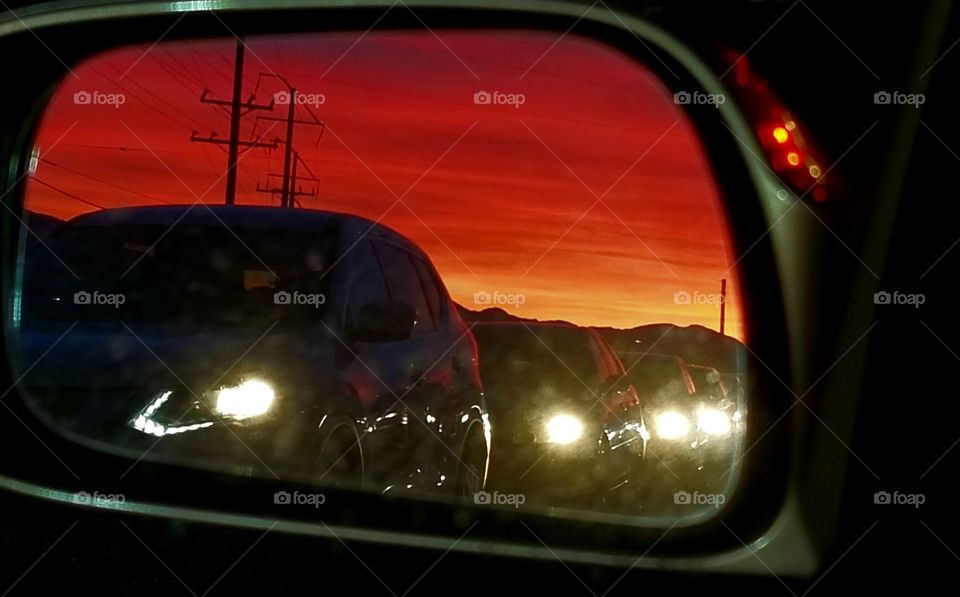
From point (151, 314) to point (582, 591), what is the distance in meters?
1.52

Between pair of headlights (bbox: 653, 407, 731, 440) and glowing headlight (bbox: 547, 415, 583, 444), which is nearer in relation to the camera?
pair of headlights (bbox: 653, 407, 731, 440)

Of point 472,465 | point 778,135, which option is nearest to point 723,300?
point 778,135

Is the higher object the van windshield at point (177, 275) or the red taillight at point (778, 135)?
the van windshield at point (177, 275)

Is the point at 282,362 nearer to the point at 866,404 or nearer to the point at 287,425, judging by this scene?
the point at 287,425

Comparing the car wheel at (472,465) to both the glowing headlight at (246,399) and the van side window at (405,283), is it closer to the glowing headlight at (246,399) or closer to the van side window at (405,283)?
the van side window at (405,283)

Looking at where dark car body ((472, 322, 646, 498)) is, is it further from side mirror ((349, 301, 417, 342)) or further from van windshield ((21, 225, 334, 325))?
van windshield ((21, 225, 334, 325))

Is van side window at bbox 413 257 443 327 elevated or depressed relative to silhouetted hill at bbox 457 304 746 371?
elevated

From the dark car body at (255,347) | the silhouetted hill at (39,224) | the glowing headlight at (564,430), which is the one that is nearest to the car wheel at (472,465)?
the dark car body at (255,347)

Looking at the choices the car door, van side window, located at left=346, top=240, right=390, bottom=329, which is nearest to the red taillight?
the car door

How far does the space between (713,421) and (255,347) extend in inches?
52.0

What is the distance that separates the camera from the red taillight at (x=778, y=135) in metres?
2.36

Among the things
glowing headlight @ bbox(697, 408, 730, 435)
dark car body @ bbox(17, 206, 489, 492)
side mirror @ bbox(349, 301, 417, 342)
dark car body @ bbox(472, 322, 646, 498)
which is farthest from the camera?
side mirror @ bbox(349, 301, 417, 342)

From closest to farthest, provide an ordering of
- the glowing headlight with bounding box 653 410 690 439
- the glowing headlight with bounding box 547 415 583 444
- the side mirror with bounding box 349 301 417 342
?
1. the glowing headlight with bounding box 547 415 583 444
2. the side mirror with bounding box 349 301 417 342
3. the glowing headlight with bounding box 653 410 690 439

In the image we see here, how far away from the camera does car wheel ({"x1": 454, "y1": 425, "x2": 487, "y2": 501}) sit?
4309 millimetres
